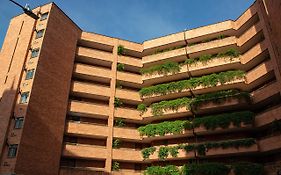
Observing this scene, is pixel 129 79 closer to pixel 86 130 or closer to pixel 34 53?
pixel 86 130

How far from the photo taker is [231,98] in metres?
34.8

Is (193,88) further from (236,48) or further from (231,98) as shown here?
(236,48)

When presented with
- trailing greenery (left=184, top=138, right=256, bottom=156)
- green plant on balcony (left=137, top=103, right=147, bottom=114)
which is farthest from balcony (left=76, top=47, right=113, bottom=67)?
trailing greenery (left=184, top=138, right=256, bottom=156)

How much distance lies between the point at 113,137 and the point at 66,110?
6.97m

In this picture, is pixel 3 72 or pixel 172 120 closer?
pixel 3 72

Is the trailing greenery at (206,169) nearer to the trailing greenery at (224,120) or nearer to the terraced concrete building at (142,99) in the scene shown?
the terraced concrete building at (142,99)

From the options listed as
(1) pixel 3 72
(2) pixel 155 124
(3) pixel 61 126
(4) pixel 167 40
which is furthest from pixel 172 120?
(1) pixel 3 72

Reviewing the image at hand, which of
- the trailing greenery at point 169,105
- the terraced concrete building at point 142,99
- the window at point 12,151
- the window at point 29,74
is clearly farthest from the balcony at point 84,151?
the window at point 29,74

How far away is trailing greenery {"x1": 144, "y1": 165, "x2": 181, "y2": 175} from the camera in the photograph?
34312mm

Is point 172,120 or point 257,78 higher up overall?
point 257,78

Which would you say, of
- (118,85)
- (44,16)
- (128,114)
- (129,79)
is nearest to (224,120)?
(128,114)

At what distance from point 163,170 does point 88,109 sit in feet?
40.1

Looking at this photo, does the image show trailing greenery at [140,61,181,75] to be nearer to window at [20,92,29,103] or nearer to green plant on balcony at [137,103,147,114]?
green plant on balcony at [137,103,147,114]

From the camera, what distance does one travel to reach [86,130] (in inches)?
1423
